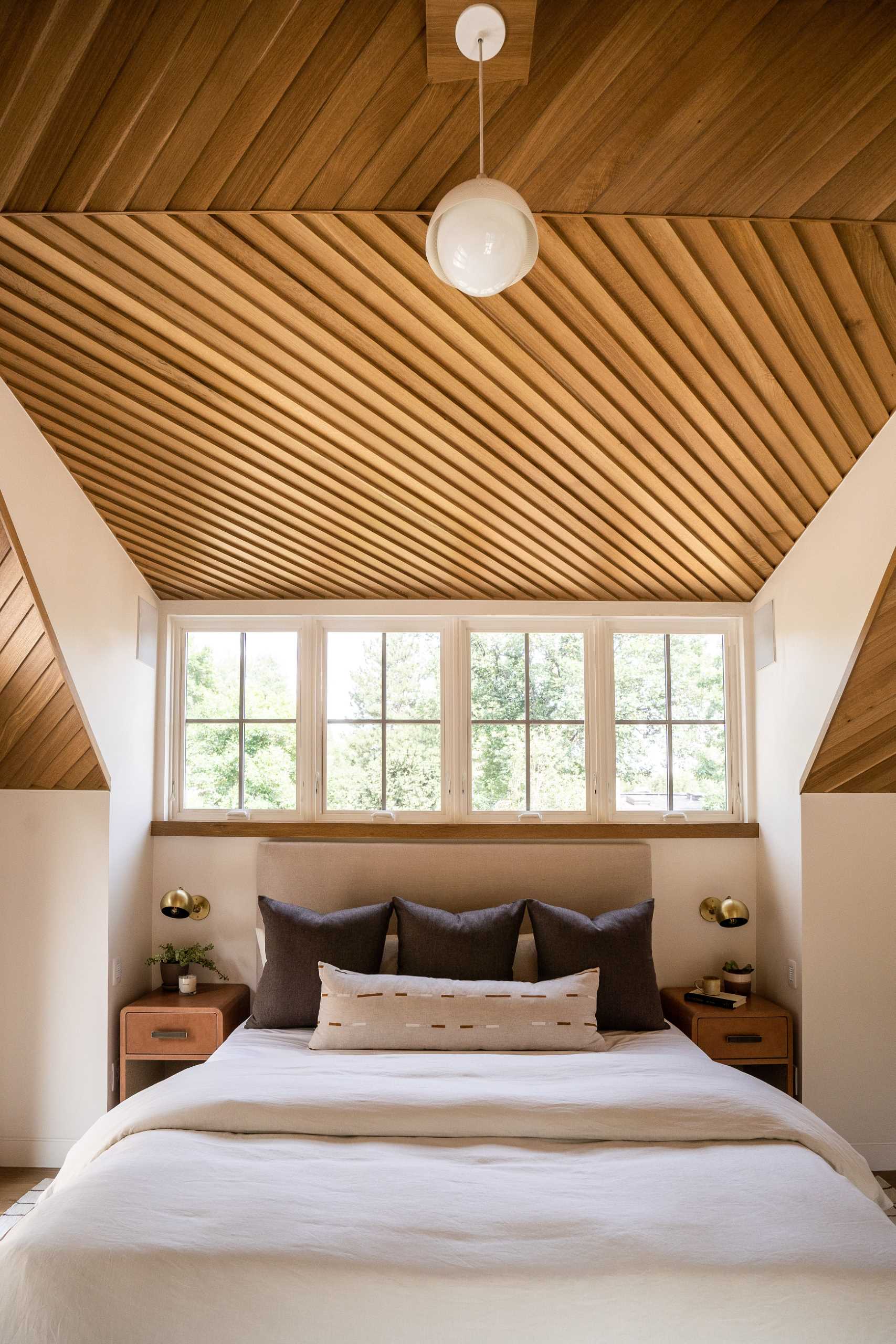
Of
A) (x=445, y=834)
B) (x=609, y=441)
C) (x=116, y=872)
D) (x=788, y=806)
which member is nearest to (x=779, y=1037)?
(x=788, y=806)

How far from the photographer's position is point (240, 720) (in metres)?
4.28

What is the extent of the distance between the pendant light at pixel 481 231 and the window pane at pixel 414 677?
266 centimetres

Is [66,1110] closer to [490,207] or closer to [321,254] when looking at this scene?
[321,254]

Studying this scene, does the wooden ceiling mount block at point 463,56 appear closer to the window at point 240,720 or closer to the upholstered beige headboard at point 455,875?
the window at point 240,720

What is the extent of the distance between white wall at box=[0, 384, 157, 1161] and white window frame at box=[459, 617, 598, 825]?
141 centimetres

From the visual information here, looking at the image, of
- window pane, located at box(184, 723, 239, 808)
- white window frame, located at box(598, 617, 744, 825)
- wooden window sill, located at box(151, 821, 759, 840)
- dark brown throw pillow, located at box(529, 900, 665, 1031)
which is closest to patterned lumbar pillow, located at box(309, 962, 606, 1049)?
dark brown throw pillow, located at box(529, 900, 665, 1031)

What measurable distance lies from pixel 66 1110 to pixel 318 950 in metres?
1.19

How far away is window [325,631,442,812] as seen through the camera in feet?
13.8

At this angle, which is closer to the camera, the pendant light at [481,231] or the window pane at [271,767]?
the pendant light at [481,231]

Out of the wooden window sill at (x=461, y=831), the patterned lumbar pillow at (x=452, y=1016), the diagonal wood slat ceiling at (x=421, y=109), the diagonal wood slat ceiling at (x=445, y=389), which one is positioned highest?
the diagonal wood slat ceiling at (x=421, y=109)

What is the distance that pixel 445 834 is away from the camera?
4.08 meters

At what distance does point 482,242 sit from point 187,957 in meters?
3.31

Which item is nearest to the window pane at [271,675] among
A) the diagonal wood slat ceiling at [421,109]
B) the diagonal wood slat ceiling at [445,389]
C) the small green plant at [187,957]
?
the diagonal wood slat ceiling at [445,389]

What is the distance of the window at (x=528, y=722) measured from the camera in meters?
4.21
